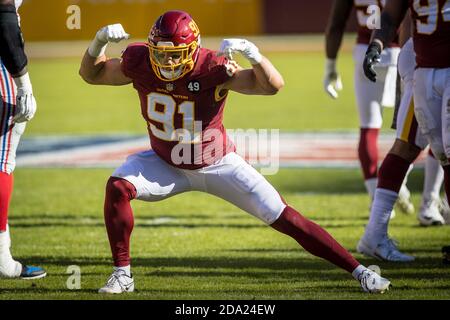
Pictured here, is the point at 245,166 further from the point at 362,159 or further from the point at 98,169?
the point at 98,169

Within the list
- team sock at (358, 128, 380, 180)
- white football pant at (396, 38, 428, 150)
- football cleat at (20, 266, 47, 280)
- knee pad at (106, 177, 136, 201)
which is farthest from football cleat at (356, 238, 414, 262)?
football cleat at (20, 266, 47, 280)

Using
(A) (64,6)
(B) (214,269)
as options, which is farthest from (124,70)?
(A) (64,6)

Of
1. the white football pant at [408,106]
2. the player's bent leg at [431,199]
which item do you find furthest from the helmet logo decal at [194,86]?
the player's bent leg at [431,199]

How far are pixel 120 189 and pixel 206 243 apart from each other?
5.20ft

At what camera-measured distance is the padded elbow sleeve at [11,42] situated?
4.34 meters

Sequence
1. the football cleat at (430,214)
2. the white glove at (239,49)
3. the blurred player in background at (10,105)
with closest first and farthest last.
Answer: the white glove at (239,49) < the blurred player in background at (10,105) < the football cleat at (430,214)

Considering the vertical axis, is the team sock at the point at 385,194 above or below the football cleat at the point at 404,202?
above

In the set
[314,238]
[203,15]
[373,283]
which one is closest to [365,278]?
[373,283]

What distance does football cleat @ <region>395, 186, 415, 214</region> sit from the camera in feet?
21.3

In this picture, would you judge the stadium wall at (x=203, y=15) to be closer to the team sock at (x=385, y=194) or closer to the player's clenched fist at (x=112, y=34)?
the team sock at (x=385, y=194)

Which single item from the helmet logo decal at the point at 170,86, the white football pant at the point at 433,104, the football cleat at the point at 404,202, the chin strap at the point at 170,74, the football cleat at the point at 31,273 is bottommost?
the football cleat at the point at 404,202

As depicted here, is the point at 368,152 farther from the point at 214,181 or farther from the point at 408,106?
the point at 214,181

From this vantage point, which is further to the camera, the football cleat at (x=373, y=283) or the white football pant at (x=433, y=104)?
the white football pant at (x=433, y=104)
